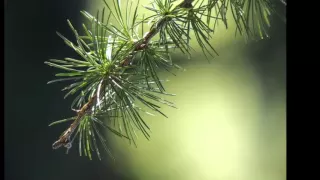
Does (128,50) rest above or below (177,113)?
above

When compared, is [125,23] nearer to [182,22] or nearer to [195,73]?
[182,22]

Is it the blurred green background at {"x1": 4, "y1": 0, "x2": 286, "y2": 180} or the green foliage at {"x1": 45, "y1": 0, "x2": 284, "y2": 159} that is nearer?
the green foliage at {"x1": 45, "y1": 0, "x2": 284, "y2": 159}

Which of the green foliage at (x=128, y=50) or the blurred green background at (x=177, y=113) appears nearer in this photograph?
the green foliage at (x=128, y=50)

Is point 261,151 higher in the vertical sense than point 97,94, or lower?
lower

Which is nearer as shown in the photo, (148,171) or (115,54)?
(115,54)

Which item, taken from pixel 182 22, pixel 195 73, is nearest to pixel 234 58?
pixel 195 73

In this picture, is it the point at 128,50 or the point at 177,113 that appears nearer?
the point at 128,50
